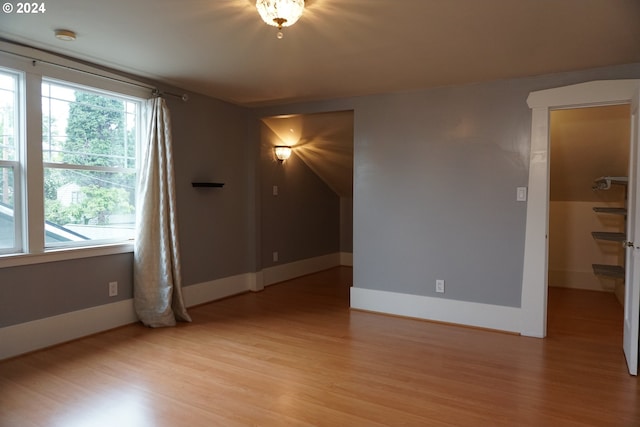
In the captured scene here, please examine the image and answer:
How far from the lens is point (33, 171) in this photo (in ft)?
10.1

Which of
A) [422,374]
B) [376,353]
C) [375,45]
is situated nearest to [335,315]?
[376,353]

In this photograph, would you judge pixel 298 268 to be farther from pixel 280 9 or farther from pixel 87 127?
pixel 280 9

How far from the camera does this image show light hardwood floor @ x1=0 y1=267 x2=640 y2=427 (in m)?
2.26

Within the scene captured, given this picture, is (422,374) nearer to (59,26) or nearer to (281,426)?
(281,426)

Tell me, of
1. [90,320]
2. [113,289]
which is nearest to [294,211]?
[113,289]

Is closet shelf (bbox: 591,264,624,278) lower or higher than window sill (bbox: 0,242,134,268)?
lower

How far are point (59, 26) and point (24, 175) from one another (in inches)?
43.1

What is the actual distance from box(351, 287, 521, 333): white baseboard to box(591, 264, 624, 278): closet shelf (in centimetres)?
164

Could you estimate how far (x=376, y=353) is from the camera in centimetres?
318

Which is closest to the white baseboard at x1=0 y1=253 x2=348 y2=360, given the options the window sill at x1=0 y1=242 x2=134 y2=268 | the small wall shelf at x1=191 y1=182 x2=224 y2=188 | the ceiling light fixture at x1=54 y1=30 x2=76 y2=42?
the window sill at x1=0 y1=242 x2=134 y2=268

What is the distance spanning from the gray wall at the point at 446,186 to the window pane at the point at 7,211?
9.46 ft

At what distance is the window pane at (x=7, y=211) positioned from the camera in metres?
2.97

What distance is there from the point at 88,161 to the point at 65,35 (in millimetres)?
1088

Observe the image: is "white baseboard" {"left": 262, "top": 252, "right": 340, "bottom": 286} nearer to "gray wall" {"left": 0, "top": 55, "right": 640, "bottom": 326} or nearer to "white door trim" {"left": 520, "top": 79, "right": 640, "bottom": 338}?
"gray wall" {"left": 0, "top": 55, "right": 640, "bottom": 326}
